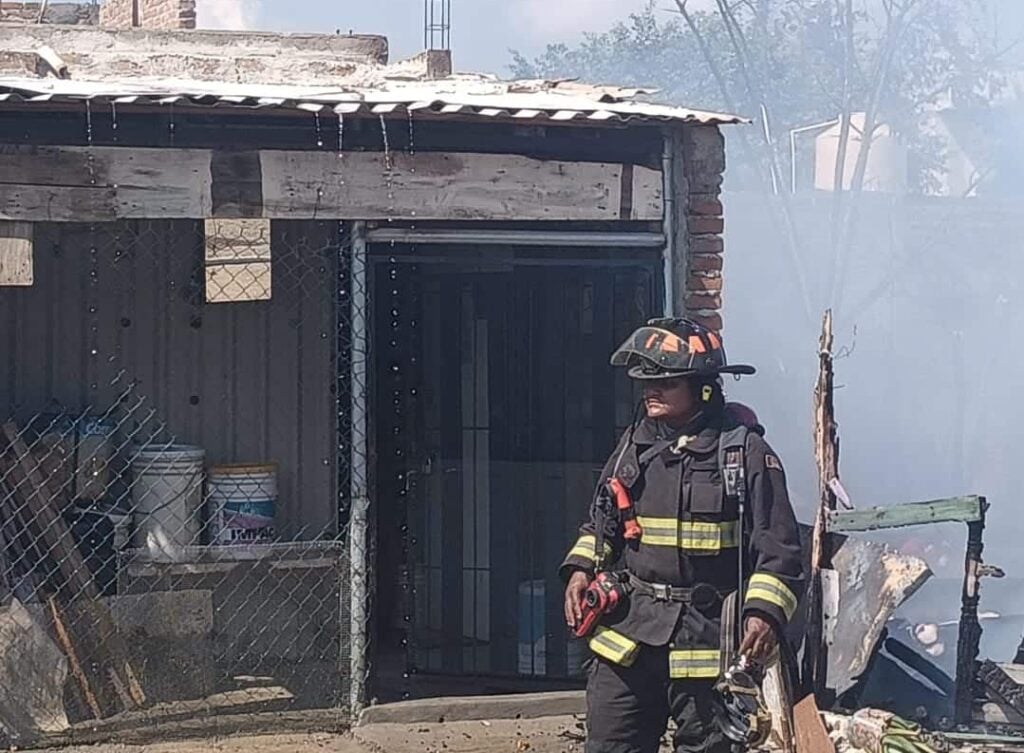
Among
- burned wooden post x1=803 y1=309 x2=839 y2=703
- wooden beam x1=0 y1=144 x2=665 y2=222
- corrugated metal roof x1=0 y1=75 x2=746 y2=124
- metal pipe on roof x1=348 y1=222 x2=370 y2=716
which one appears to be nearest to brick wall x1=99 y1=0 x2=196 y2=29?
corrugated metal roof x1=0 y1=75 x2=746 y2=124

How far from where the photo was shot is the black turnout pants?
5008mm

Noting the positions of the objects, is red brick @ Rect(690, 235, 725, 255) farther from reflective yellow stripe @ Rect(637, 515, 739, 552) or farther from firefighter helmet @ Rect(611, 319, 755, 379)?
reflective yellow stripe @ Rect(637, 515, 739, 552)

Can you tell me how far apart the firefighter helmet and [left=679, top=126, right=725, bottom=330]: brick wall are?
1810 millimetres

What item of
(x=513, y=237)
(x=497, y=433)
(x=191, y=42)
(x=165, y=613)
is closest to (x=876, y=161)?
(x=191, y=42)

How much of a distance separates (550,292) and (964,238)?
11.6 m

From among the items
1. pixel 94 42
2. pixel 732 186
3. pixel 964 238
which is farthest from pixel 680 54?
pixel 94 42

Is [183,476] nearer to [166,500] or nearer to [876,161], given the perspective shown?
[166,500]

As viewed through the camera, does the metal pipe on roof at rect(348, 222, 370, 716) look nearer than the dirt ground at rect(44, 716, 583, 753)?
No

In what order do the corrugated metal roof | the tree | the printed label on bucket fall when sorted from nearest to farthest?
the corrugated metal roof, the printed label on bucket, the tree

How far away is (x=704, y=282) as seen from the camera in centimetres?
700

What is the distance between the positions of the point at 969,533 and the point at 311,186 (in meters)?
3.22

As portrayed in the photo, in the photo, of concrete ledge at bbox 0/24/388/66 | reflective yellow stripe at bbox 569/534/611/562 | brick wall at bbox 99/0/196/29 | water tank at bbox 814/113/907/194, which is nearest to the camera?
reflective yellow stripe at bbox 569/534/611/562

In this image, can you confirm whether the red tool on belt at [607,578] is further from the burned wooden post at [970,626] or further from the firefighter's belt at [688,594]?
the burned wooden post at [970,626]

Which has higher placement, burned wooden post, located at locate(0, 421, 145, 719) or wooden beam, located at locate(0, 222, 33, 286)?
wooden beam, located at locate(0, 222, 33, 286)
